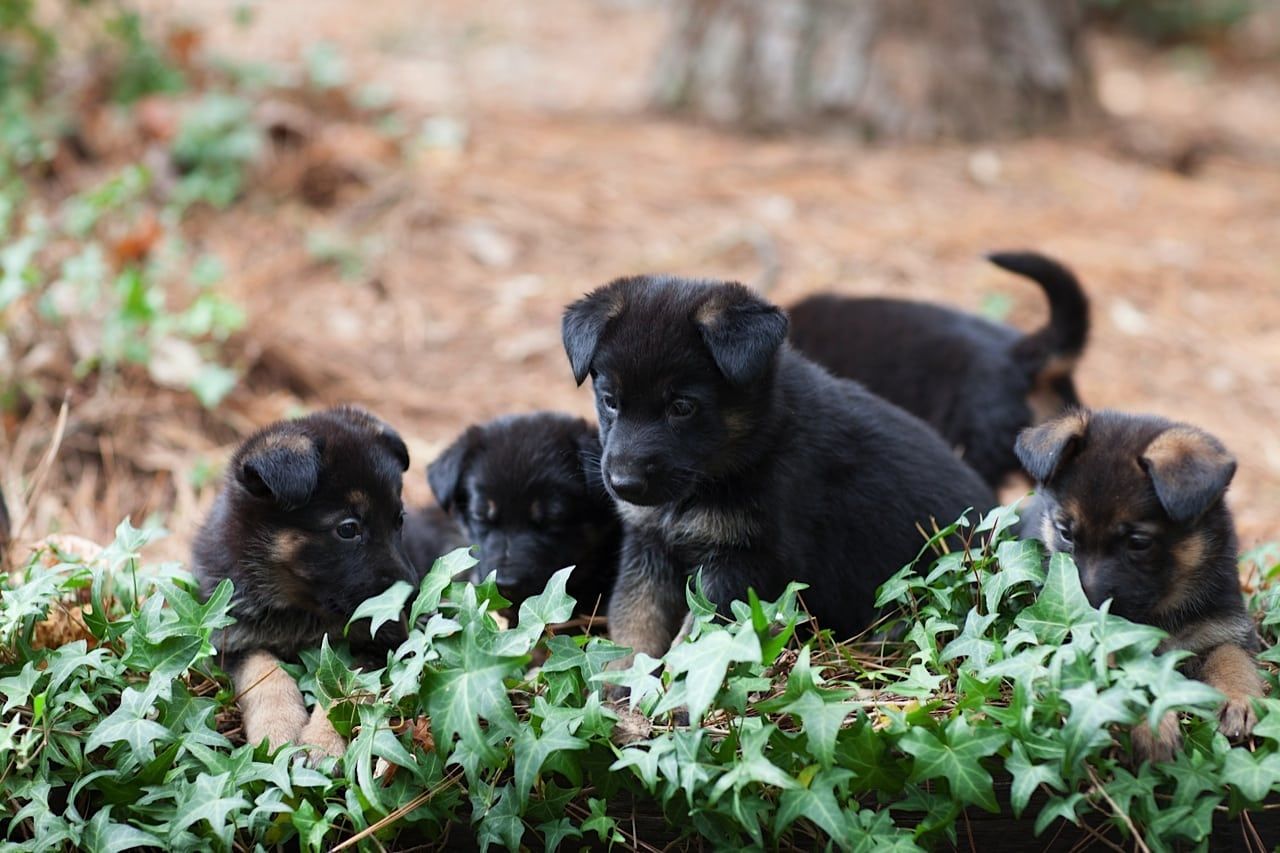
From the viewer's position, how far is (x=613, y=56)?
535 inches

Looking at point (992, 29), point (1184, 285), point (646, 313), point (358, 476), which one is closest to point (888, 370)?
point (646, 313)

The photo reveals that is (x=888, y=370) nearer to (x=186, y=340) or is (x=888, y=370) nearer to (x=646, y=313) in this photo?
(x=646, y=313)

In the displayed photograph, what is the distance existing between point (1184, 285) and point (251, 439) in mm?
6027

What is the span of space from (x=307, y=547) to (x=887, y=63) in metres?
6.63

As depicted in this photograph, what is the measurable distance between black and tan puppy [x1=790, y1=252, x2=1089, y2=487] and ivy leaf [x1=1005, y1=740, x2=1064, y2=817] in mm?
2767

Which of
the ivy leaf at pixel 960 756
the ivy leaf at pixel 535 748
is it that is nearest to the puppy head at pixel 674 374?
the ivy leaf at pixel 535 748

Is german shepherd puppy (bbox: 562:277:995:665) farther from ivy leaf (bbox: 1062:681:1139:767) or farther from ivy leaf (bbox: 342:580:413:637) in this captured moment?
ivy leaf (bbox: 1062:681:1139:767)

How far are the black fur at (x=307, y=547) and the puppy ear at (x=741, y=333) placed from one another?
1051 millimetres

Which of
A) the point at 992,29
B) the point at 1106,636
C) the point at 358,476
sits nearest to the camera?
the point at 1106,636

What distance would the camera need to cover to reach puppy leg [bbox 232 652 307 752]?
3.51 metres

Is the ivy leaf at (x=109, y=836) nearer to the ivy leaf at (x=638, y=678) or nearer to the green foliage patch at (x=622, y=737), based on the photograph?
the green foliage patch at (x=622, y=737)

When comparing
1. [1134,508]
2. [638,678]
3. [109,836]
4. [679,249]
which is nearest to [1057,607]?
[1134,508]

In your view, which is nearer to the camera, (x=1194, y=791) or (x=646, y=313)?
(x=1194, y=791)

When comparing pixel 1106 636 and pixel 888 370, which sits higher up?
pixel 1106 636
